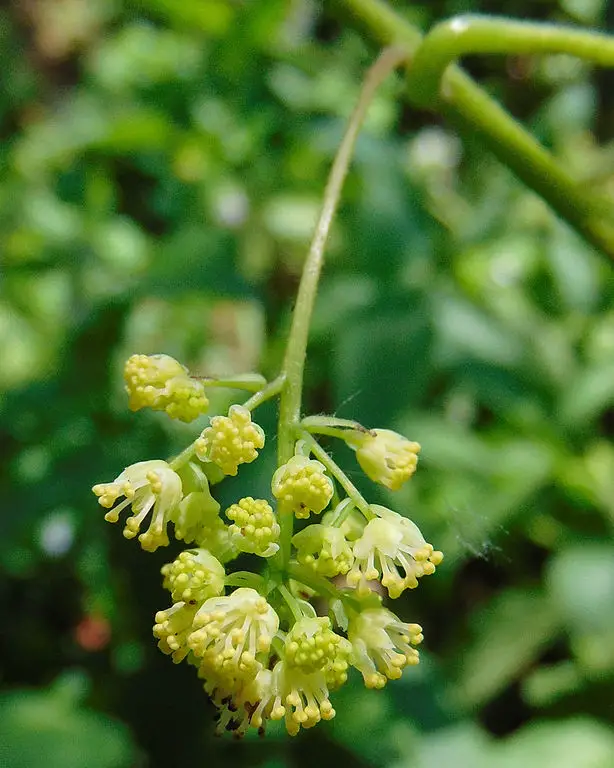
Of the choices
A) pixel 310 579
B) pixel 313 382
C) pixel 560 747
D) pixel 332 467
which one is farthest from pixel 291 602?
pixel 313 382

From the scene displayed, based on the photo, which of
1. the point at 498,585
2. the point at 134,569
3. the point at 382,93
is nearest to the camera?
the point at 134,569

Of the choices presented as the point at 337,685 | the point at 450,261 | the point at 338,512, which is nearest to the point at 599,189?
the point at 338,512

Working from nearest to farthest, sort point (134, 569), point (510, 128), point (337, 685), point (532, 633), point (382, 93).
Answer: point (337, 685) < point (510, 128) < point (134, 569) < point (532, 633) < point (382, 93)

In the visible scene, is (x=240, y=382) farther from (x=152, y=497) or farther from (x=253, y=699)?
(x=253, y=699)

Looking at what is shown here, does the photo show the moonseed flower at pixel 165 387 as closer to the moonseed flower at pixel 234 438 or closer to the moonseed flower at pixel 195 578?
the moonseed flower at pixel 234 438

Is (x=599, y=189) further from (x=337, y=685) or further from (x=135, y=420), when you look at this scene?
(x=135, y=420)
